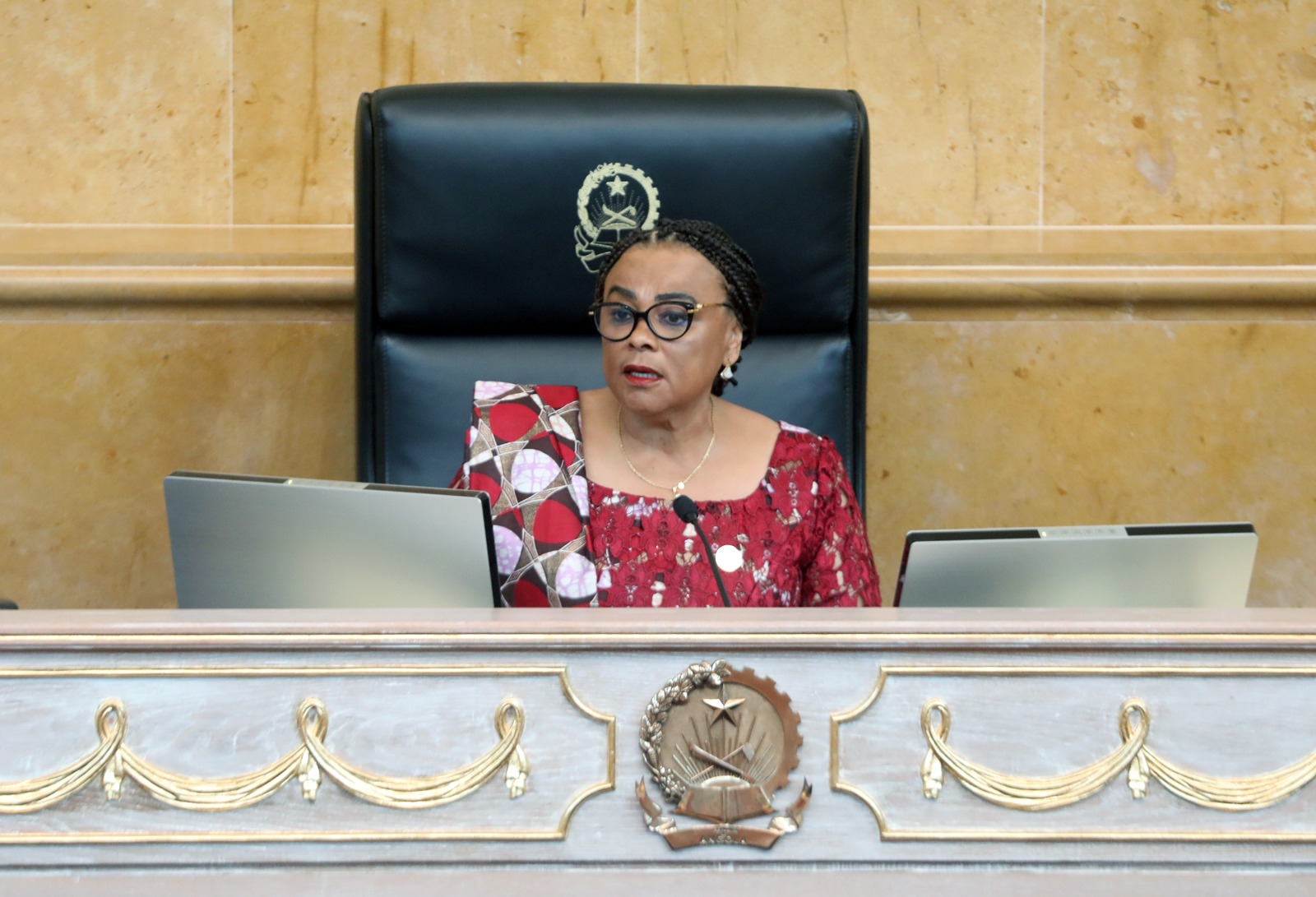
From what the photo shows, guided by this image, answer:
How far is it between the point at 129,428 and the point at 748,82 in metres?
1.17

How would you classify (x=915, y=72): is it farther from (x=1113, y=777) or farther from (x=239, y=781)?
(x=239, y=781)

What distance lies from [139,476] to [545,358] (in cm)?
80

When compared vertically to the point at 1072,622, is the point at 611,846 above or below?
below

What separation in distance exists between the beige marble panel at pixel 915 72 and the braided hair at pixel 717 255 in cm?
79

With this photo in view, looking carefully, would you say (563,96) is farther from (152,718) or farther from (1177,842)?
(1177,842)

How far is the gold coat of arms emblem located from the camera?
2.88ft

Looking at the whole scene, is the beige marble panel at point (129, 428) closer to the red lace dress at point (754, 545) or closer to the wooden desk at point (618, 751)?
the red lace dress at point (754, 545)

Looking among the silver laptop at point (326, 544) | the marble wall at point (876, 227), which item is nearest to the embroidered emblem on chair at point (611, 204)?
the marble wall at point (876, 227)

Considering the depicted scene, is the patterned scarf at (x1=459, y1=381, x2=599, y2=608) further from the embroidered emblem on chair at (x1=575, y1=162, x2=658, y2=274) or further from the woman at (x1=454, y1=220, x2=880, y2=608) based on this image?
the embroidered emblem on chair at (x1=575, y1=162, x2=658, y2=274)

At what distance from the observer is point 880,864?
89 centimetres

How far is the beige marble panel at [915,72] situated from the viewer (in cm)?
236

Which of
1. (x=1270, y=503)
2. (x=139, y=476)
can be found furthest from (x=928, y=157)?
(x=139, y=476)

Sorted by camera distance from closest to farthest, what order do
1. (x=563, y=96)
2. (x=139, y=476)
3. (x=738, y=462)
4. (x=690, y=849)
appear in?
1. (x=690, y=849)
2. (x=738, y=462)
3. (x=563, y=96)
4. (x=139, y=476)

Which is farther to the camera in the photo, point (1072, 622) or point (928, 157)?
point (928, 157)
